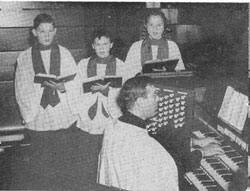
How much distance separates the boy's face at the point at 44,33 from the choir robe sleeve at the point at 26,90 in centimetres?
16

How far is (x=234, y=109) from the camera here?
217 centimetres

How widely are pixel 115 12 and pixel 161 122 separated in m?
1.42

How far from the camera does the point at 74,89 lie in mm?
3076

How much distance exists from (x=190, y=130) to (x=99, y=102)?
1.11 metres

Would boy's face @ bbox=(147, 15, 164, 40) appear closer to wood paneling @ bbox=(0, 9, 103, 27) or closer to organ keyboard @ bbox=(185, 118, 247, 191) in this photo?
wood paneling @ bbox=(0, 9, 103, 27)

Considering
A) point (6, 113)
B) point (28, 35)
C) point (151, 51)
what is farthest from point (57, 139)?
point (151, 51)

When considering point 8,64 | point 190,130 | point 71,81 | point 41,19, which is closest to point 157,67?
point 190,130

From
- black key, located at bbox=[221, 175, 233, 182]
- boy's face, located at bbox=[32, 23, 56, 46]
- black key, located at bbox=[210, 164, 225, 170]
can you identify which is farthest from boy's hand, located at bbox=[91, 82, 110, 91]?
black key, located at bbox=[221, 175, 233, 182]

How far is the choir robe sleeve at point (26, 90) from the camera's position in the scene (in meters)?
2.99

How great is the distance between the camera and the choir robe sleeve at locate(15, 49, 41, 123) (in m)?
2.99

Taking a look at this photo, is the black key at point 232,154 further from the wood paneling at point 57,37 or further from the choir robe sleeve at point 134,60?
the wood paneling at point 57,37

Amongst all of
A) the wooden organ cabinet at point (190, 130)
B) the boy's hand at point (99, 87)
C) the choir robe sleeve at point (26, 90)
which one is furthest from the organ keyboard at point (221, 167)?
the choir robe sleeve at point (26, 90)

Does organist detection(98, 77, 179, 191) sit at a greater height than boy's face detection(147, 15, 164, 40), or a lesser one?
lesser

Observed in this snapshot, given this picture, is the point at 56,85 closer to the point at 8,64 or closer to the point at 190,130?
the point at 8,64
